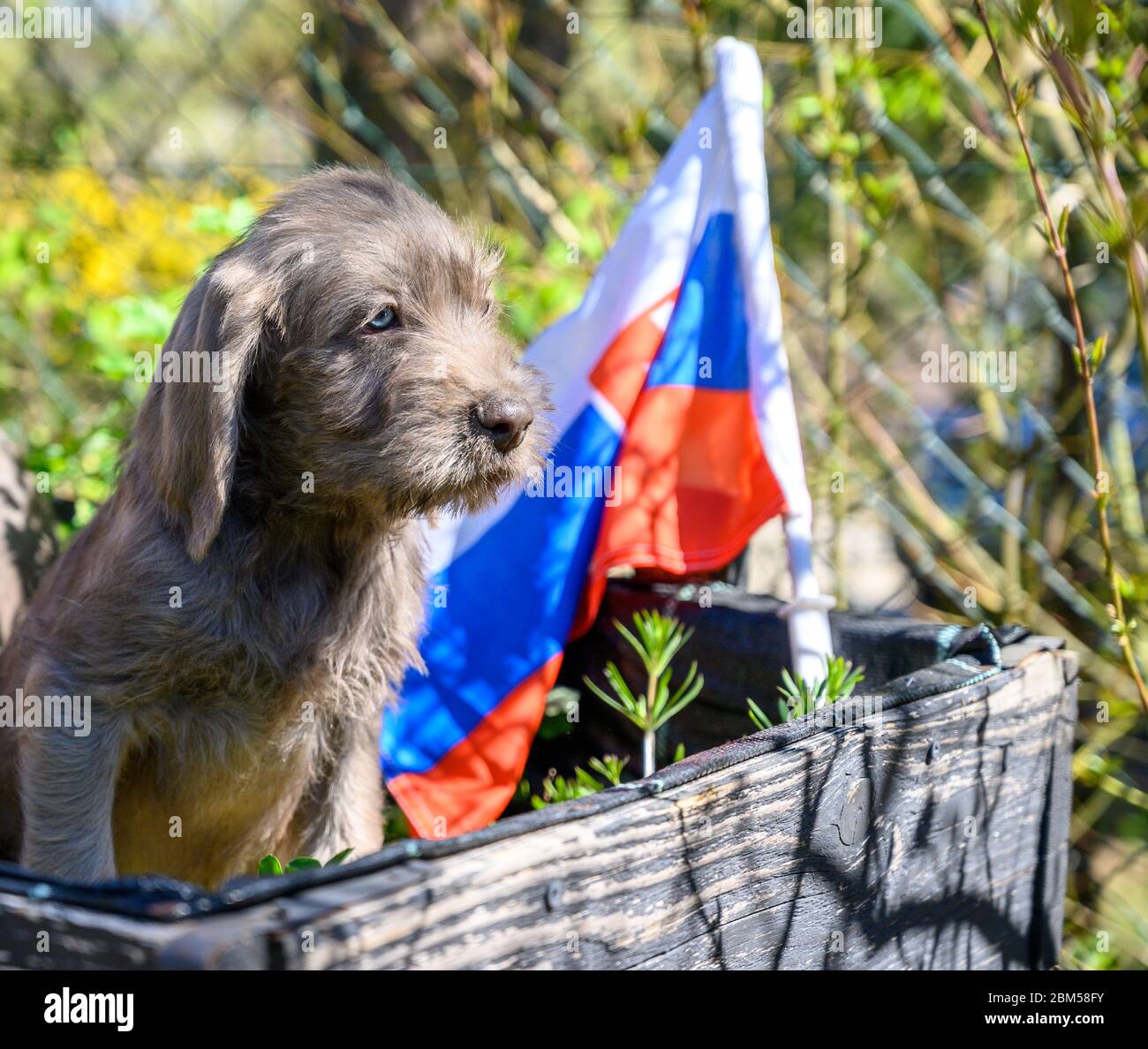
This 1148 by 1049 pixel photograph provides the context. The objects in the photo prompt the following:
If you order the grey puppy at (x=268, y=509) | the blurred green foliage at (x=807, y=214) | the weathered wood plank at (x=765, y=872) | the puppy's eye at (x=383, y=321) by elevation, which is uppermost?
the blurred green foliage at (x=807, y=214)

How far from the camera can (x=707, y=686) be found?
143 inches

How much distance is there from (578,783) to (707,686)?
488 mm

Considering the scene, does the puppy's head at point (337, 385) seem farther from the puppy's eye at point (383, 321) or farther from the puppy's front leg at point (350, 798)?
the puppy's front leg at point (350, 798)

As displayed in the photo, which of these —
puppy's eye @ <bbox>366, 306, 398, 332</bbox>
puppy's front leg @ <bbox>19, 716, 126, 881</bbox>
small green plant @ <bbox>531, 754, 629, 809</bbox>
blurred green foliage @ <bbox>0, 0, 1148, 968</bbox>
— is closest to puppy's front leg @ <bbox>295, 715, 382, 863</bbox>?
small green plant @ <bbox>531, 754, 629, 809</bbox>

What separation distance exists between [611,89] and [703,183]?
4437 mm

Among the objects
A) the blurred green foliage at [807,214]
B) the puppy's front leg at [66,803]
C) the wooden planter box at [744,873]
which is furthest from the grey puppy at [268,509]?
the wooden planter box at [744,873]

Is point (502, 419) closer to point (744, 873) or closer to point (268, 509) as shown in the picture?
point (268, 509)

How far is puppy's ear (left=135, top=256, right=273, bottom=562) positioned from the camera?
8.82 feet

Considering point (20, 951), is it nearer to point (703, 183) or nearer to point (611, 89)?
point (703, 183)

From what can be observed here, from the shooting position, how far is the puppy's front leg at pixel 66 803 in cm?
272

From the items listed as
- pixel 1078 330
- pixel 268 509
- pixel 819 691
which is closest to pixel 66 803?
pixel 268 509

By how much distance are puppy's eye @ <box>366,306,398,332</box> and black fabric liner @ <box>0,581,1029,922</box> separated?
1.26 metres

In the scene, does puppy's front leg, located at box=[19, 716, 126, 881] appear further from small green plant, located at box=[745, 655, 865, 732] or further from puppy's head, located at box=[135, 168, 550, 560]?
small green plant, located at box=[745, 655, 865, 732]

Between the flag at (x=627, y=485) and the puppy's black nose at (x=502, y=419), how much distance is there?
30.7 inches
